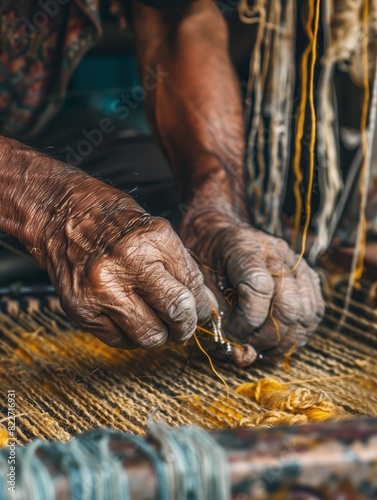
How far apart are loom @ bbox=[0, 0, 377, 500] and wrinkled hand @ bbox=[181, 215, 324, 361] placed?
0.21 ft

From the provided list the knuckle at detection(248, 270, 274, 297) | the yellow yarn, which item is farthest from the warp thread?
the knuckle at detection(248, 270, 274, 297)

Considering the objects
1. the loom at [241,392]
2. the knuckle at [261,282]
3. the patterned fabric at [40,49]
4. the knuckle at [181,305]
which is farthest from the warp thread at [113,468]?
the patterned fabric at [40,49]

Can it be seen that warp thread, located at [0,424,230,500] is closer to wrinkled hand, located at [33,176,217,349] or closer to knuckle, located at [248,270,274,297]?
wrinkled hand, located at [33,176,217,349]

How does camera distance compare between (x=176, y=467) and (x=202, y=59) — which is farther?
(x=202, y=59)

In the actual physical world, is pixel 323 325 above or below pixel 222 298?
below

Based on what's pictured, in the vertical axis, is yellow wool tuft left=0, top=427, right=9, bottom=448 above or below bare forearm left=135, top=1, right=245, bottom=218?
below

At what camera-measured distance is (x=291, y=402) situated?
1207mm

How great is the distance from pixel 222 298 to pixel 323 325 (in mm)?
303

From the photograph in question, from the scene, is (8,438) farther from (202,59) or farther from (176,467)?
(202,59)

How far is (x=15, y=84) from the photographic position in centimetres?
192

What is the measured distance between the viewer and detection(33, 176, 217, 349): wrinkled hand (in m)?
1.08

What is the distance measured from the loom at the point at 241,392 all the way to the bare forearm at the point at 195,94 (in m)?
0.22

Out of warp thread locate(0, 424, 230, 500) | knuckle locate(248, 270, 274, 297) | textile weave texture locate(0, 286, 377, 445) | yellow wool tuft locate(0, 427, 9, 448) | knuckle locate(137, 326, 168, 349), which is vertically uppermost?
warp thread locate(0, 424, 230, 500)

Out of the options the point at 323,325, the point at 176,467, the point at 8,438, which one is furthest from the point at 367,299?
the point at 176,467
